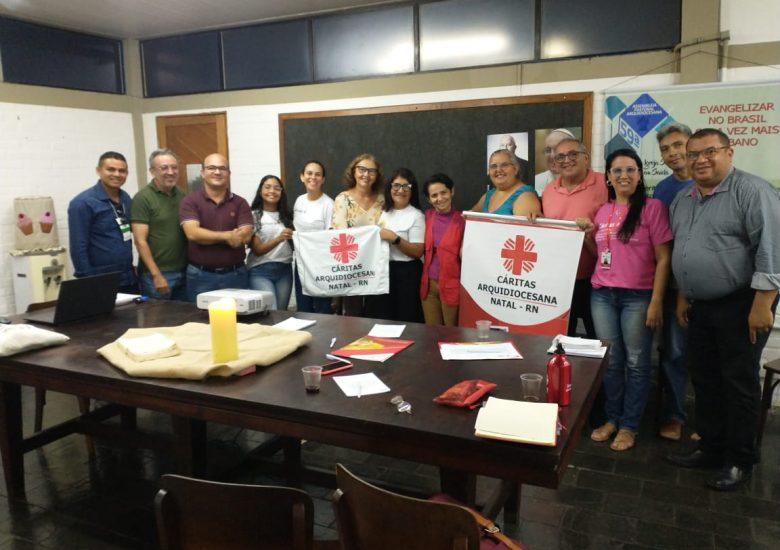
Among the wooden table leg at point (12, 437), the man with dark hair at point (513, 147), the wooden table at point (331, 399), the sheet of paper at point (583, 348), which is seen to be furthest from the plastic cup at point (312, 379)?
the man with dark hair at point (513, 147)

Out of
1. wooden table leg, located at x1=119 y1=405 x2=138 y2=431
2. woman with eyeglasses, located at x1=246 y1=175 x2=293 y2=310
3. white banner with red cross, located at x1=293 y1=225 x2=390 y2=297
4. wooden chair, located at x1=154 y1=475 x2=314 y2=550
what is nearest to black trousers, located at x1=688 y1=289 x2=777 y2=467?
white banner with red cross, located at x1=293 y1=225 x2=390 y2=297

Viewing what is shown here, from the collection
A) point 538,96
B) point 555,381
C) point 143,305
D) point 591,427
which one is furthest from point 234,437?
point 538,96

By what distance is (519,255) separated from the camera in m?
3.45

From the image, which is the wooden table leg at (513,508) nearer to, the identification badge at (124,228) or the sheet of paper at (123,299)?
the sheet of paper at (123,299)

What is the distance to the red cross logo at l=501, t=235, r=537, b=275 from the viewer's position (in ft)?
11.2

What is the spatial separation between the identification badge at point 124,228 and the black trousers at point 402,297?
1.63m

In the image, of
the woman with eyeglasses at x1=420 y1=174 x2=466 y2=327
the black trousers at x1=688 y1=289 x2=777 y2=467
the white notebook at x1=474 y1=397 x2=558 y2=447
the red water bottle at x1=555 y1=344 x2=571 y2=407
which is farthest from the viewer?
the woman with eyeglasses at x1=420 y1=174 x2=466 y2=327

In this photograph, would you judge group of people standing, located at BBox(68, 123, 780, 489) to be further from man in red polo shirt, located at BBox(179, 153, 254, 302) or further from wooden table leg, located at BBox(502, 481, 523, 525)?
wooden table leg, located at BBox(502, 481, 523, 525)

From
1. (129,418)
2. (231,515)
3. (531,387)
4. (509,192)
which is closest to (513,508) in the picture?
(531,387)

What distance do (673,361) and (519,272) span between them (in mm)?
968

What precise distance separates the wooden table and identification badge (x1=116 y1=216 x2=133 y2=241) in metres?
1.24

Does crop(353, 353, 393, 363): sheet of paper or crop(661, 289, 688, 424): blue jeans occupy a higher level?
crop(353, 353, 393, 363): sheet of paper

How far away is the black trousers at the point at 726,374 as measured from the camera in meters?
2.65

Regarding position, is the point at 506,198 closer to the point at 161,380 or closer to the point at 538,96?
the point at 538,96
